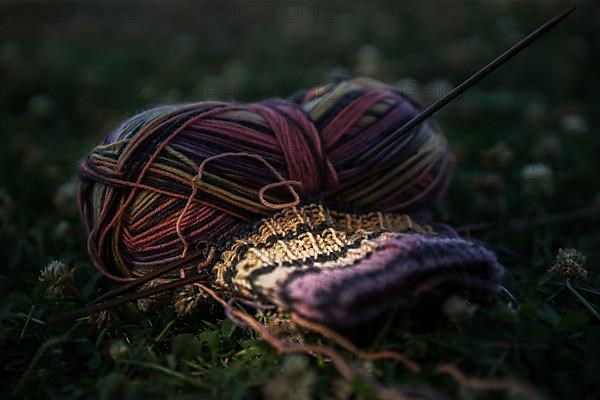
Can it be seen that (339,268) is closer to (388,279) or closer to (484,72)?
(388,279)

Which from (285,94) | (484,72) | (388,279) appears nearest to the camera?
(388,279)

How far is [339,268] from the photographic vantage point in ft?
3.16

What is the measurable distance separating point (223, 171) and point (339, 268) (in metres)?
0.32

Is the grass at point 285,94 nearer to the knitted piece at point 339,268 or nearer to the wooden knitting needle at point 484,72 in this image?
the knitted piece at point 339,268

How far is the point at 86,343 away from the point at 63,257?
44 centimetres

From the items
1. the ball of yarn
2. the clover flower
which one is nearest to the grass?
the clover flower

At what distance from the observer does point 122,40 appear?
343 cm

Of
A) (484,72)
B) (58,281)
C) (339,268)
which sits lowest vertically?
(58,281)

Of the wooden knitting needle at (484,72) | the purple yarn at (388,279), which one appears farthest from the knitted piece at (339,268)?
the wooden knitting needle at (484,72)

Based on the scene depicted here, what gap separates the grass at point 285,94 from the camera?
934 mm

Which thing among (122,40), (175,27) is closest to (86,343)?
(122,40)

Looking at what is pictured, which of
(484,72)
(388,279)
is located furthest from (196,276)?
(484,72)

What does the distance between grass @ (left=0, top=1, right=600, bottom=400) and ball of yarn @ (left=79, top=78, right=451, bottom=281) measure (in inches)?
6.1

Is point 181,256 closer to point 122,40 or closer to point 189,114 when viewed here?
point 189,114
